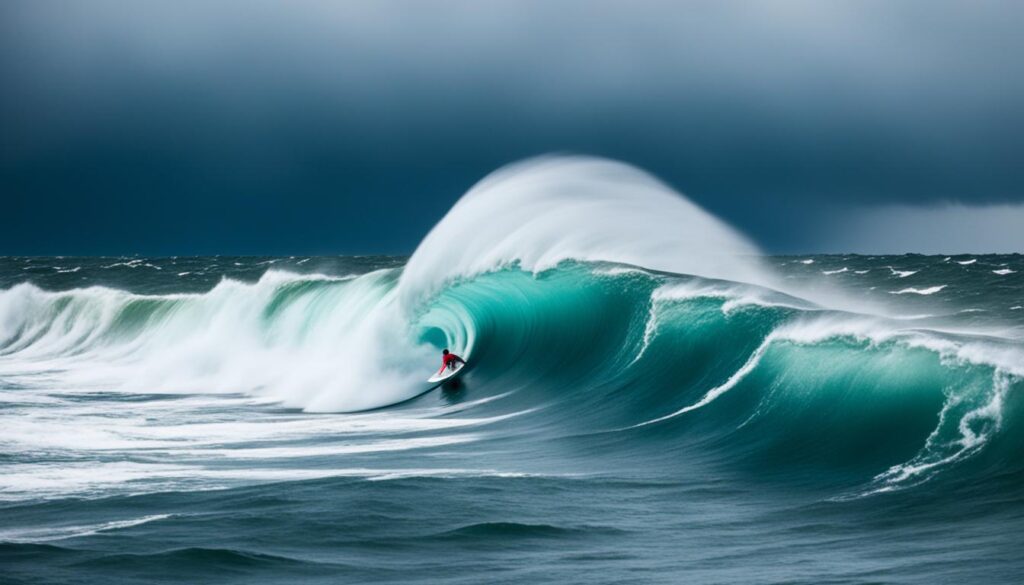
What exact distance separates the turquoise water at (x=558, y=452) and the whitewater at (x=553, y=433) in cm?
4

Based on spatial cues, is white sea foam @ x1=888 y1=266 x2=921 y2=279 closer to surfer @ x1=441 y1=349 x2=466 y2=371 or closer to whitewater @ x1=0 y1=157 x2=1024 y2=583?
whitewater @ x1=0 y1=157 x2=1024 y2=583

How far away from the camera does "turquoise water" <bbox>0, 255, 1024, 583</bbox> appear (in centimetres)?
797

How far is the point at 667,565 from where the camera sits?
25.5 ft

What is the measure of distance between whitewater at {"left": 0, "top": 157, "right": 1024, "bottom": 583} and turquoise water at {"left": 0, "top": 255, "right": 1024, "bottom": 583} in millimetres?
40

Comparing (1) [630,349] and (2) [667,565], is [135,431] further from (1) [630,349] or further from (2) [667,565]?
A: (2) [667,565]

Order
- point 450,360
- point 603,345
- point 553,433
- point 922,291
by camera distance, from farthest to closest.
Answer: point 922,291, point 450,360, point 603,345, point 553,433

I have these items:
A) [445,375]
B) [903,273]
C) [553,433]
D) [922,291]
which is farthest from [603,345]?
[903,273]

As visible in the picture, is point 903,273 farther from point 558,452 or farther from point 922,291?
point 558,452

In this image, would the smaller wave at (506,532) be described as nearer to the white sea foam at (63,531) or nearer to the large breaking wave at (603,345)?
the white sea foam at (63,531)

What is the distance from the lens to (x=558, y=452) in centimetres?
1330

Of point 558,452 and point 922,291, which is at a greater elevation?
point 922,291

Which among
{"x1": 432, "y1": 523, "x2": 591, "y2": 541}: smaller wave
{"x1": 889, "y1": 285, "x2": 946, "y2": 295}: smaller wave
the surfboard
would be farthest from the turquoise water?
{"x1": 889, "y1": 285, "x2": 946, "y2": 295}: smaller wave

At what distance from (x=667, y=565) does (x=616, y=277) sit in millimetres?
14108

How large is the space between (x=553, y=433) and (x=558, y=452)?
1938 millimetres
